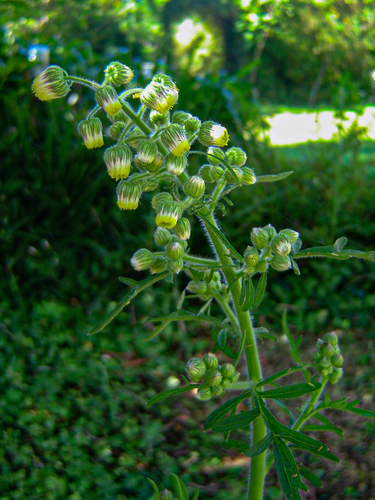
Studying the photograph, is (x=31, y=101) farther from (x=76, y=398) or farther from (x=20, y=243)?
(x=76, y=398)

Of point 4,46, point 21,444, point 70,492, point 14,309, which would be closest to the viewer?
point 70,492

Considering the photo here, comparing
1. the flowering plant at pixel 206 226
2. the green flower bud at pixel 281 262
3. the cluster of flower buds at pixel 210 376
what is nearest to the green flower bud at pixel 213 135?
the flowering plant at pixel 206 226

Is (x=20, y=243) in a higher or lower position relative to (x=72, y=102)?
lower

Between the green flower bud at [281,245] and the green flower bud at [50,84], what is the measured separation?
0.47 metres

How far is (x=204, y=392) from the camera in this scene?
1.04m

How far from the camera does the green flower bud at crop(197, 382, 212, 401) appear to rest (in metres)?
1.04

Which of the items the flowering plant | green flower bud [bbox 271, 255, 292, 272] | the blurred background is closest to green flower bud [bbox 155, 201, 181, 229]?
the flowering plant

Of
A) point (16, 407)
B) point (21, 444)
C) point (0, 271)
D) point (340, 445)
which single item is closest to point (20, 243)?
point (0, 271)

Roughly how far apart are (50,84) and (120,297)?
199cm

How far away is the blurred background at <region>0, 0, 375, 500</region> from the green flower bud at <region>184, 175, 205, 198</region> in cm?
59

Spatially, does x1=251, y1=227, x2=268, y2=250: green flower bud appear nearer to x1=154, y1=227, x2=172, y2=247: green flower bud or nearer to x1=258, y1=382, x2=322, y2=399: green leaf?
x1=154, y1=227, x2=172, y2=247: green flower bud

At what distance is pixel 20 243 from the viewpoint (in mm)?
2779

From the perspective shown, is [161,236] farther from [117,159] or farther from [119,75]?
[119,75]

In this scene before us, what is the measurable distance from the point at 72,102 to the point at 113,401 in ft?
6.09
